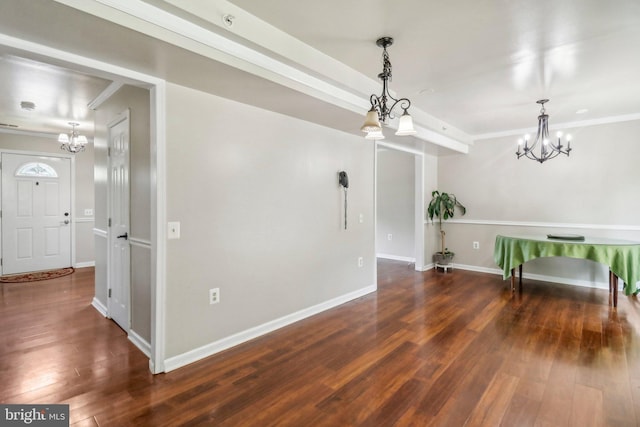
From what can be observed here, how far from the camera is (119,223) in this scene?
10.5ft

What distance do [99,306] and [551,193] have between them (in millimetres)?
6814

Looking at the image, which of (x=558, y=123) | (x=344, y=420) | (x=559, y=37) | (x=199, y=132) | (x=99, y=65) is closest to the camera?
(x=344, y=420)

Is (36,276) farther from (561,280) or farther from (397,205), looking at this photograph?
(561,280)

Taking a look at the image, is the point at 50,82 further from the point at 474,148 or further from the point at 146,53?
the point at 474,148

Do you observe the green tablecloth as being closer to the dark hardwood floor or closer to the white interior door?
the dark hardwood floor

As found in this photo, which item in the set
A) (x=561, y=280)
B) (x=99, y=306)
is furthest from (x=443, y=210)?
(x=99, y=306)

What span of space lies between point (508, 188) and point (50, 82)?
263 inches

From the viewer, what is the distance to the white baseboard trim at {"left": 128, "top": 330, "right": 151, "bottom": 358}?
263 centimetres

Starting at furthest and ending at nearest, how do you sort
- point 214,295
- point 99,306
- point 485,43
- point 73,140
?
point 73,140 → point 99,306 → point 214,295 → point 485,43

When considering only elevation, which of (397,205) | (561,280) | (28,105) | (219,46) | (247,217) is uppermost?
(28,105)

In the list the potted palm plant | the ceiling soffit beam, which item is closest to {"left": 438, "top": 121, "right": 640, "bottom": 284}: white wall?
the potted palm plant

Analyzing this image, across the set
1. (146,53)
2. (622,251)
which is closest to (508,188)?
(622,251)

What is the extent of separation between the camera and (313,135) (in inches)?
144

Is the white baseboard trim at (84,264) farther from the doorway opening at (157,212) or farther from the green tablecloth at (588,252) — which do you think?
the green tablecloth at (588,252)
